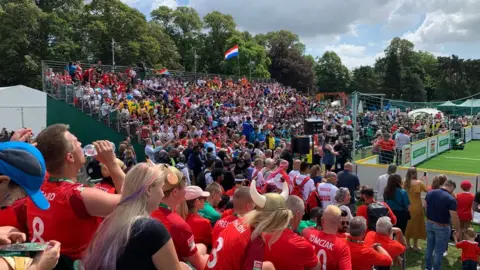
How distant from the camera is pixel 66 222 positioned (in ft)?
7.41

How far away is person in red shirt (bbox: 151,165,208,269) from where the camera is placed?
2.80m

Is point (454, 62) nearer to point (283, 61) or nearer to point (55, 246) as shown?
point (283, 61)

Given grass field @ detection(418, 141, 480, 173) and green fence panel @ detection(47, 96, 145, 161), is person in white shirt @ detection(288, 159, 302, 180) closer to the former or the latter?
green fence panel @ detection(47, 96, 145, 161)

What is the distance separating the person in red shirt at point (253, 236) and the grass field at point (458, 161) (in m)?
16.7

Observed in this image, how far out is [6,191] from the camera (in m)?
1.83

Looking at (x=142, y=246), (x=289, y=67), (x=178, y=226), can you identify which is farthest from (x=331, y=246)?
(x=289, y=67)

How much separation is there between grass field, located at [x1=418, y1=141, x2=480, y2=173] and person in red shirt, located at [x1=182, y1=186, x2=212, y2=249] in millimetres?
15994

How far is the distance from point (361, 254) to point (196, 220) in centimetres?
163

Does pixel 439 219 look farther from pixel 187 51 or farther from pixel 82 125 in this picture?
pixel 187 51

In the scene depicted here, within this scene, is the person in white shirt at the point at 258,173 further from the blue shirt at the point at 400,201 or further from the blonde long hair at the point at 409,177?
the blonde long hair at the point at 409,177

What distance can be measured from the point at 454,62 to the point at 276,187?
70.6 metres

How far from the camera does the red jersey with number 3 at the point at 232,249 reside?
266 cm

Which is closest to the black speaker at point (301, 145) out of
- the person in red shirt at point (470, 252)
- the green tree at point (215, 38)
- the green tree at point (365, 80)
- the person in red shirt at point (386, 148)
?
the person in red shirt at point (386, 148)

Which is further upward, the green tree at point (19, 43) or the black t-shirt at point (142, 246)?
the green tree at point (19, 43)
